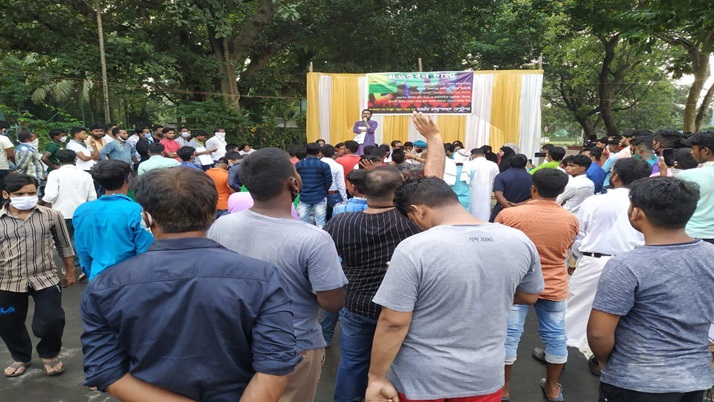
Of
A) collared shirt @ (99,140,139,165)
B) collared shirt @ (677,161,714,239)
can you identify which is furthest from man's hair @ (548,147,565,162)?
collared shirt @ (99,140,139,165)

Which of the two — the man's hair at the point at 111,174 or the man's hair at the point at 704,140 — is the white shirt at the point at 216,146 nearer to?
the man's hair at the point at 111,174

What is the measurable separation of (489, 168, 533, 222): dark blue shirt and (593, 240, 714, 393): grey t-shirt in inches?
156

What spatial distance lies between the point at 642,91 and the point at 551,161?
2147cm

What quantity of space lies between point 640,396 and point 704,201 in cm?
262

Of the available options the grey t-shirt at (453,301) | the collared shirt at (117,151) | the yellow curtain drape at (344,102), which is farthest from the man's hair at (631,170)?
the yellow curtain drape at (344,102)

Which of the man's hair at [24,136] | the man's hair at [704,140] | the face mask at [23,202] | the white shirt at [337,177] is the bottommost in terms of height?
the white shirt at [337,177]

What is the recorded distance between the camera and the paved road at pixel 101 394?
337 centimetres

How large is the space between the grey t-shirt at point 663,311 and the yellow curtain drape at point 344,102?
11.2m

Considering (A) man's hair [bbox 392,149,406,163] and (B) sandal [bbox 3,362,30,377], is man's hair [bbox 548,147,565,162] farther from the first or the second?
(B) sandal [bbox 3,362,30,377]

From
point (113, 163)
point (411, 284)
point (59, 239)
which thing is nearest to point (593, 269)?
point (411, 284)

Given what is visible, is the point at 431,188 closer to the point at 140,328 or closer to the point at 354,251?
the point at 354,251

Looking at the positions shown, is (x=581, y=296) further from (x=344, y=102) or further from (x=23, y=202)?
(x=344, y=102)

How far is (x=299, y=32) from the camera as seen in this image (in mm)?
14867

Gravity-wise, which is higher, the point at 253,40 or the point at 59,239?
the point at 253,40
